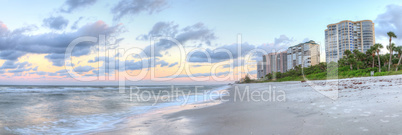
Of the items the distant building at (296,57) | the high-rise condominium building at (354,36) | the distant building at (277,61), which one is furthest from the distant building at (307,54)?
the distant building at (277,61)

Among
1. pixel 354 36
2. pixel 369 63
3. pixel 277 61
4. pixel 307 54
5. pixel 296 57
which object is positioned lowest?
pixel 369 63

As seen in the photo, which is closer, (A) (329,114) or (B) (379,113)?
(B) (379,113)

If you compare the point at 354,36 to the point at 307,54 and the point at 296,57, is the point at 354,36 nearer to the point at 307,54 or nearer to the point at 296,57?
the point at 307,54

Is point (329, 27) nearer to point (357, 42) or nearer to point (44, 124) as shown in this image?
point (357, 42)

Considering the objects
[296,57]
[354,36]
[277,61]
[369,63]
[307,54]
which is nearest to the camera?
[369,63]

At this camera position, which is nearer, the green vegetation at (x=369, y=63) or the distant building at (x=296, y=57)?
the green vegetation at (x=369, y=63)

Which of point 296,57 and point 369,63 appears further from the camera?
point 296,57

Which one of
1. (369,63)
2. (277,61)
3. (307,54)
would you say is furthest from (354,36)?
(369,63)

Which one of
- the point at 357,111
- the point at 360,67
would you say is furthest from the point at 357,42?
the point at 357,111

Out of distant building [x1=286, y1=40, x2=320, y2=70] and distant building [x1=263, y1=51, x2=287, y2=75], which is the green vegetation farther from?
distant building [x1=263, y1=51, x2=287, y2=75]

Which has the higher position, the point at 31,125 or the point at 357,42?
the point at 357,42

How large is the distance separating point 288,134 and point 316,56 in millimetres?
124717

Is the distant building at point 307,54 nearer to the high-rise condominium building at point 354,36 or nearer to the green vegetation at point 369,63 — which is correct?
the high-rise condominium building at point 354,36

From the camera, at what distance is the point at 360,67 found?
184 ft
